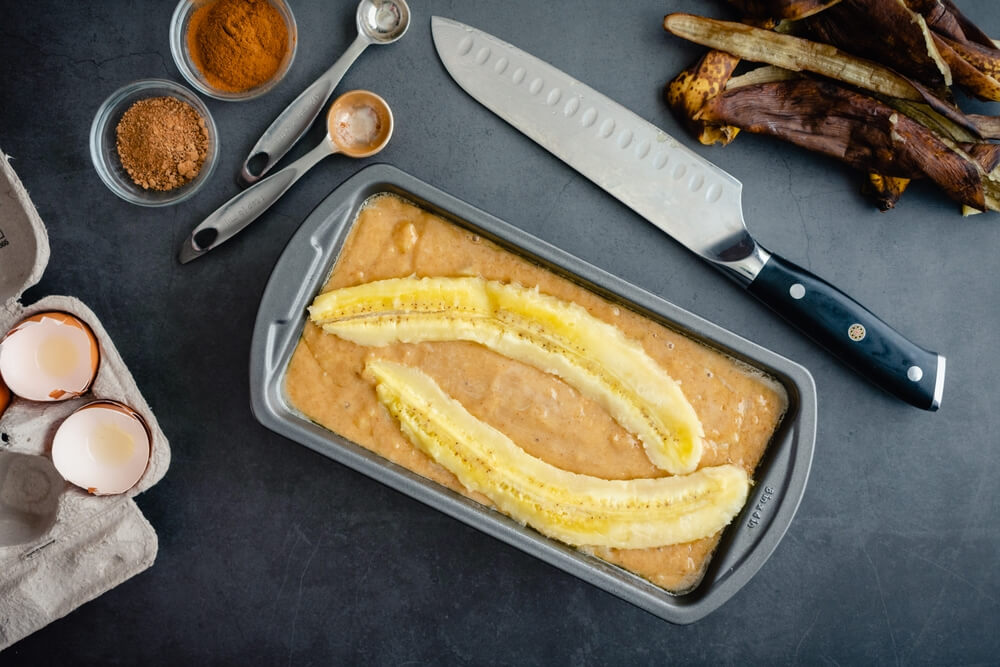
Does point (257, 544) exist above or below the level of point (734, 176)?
below

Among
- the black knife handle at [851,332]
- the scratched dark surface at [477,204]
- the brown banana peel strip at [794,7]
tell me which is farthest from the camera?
the scratched dark surface at [477,204]

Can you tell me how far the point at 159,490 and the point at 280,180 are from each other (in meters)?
1.17

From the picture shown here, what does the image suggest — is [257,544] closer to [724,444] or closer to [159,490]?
[159,490]

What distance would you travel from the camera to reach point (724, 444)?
2082 millimetres

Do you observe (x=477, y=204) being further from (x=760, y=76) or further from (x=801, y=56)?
(x=801, y=56)

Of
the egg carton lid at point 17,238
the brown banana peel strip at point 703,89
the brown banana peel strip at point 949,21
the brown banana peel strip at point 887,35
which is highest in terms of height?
the brown banana peel strip at point 949,21

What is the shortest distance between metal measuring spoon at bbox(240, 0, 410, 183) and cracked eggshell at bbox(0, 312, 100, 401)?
0.74 meters

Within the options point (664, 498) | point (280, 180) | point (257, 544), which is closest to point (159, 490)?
point (257, 544)

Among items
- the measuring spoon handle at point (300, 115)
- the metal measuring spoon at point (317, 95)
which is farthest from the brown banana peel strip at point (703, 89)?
the measuring spoon handle at point (300, 115)

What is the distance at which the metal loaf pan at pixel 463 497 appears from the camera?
1954mm

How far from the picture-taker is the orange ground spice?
215 cm

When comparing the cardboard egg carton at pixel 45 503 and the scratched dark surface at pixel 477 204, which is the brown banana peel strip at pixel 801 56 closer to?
the scratched dark surface at pixel 477 204

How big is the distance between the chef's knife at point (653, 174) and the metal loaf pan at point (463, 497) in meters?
0.35

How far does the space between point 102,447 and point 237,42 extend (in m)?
1.38
